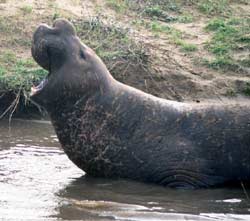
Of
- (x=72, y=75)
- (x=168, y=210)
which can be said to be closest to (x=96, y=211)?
(x=168, y=210)

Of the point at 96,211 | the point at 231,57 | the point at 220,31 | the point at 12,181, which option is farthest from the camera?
the point at 220,31

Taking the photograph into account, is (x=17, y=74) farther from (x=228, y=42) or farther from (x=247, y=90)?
(x=228, y=42)

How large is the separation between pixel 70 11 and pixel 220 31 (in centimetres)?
229

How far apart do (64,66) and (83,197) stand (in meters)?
1.43

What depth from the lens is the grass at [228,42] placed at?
1211 cm

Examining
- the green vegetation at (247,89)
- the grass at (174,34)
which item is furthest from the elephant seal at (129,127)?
the grass at (174,34)

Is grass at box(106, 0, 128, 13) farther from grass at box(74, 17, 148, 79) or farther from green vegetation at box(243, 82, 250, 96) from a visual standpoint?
green vegetation at box(243, 82, 250, 96)

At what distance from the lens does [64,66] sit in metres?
8.48

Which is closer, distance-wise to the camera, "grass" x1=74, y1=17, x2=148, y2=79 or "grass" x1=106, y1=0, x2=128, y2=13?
"grass" x1=74, y1=17, x2=148, y2=79

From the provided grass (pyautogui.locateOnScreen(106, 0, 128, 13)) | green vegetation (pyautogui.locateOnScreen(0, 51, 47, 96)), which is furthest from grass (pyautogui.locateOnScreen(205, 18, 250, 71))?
green vegetation (pyautogui.locateOnScreen(0, 51, 47, 96))

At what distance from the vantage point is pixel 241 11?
14.5 metres

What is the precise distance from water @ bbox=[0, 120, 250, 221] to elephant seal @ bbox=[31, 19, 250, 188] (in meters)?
0.16

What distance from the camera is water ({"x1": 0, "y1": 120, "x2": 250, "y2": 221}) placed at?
705cm

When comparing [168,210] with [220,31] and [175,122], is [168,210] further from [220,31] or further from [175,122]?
[220,31]
